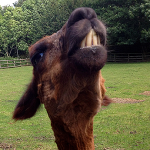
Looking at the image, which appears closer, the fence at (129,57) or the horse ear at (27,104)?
the horse ear at (27,104)

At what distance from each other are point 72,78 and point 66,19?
117 feet

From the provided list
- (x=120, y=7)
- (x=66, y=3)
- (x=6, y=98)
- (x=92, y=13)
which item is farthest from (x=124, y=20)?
(x=92, y=13)

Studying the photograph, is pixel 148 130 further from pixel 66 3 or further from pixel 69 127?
pixel 66 3

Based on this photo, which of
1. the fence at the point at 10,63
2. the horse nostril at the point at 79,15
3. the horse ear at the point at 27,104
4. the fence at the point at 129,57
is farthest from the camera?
the fence at the point at 10,63

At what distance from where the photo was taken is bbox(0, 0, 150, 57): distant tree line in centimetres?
3042

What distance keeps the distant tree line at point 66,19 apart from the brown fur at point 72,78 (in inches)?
973

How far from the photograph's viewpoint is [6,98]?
484 inches

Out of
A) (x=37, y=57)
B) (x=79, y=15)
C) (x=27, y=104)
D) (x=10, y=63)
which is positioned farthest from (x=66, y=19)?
(x=79, y=15)

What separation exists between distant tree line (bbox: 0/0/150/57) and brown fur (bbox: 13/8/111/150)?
24709 millimetres

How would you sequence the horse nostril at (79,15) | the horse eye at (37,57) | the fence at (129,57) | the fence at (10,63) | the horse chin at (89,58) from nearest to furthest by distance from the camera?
1. the horse chin at (89,58)
2. the horse nostril at (79,15)
3. the horse eye at (37,57)
4. the fence at (129,57)
5. the fence at (10,63)

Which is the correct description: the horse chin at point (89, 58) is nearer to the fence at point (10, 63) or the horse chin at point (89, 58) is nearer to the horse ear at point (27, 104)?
the horse ear at point (27, 104)

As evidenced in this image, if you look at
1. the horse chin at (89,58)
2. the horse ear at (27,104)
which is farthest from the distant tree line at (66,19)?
the horse chin at (89,58)

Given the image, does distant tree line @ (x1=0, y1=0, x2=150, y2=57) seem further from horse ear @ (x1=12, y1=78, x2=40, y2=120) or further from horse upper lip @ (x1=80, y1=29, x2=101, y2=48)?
horse upper lip @ (x1=80, y1=29, x2=101, y2=48)

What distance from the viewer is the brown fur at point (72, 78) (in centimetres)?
174
